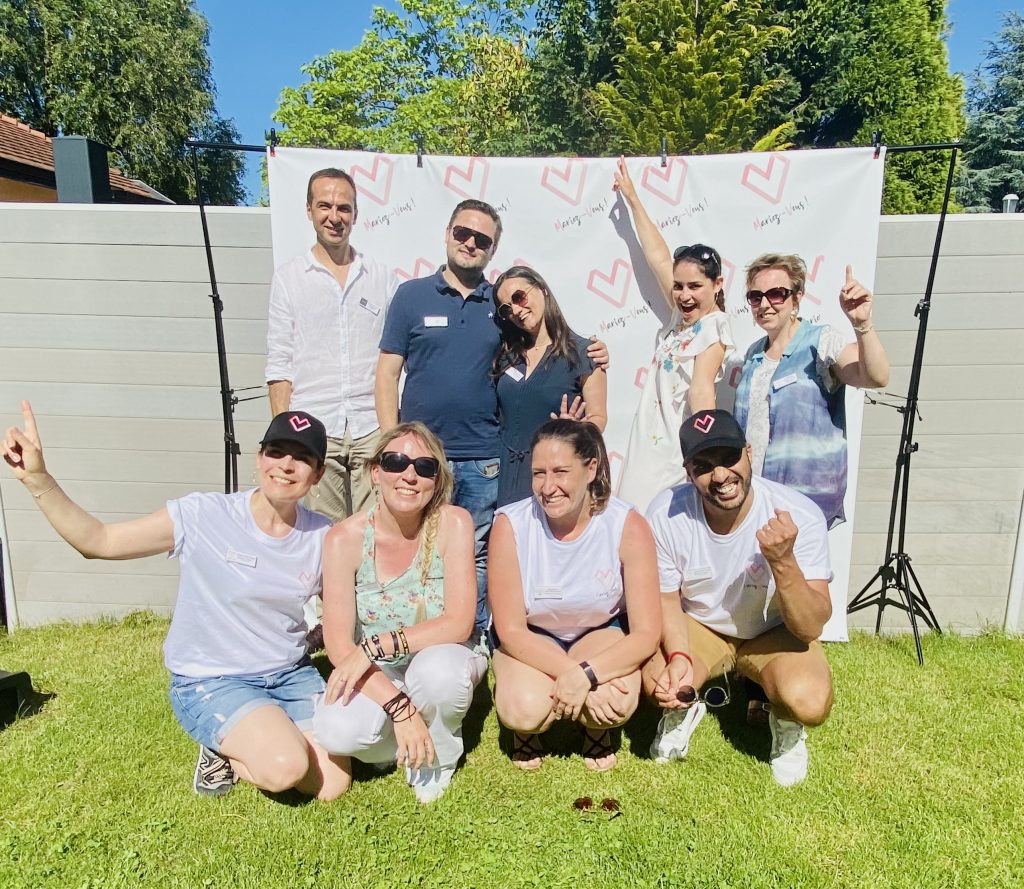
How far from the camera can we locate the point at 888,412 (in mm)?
3795

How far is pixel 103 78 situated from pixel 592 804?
25.0 metres

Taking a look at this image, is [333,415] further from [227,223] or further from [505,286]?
[227,223]

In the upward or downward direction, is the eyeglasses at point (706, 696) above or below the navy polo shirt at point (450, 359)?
below

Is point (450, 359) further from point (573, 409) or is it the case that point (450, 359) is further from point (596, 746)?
point (596, 746)

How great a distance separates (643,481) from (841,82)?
1644 cm

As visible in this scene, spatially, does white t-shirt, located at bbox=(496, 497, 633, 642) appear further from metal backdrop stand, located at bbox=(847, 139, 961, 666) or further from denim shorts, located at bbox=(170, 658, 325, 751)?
metal backdrop stand, located at bbox=(847, 139, 961, 666)

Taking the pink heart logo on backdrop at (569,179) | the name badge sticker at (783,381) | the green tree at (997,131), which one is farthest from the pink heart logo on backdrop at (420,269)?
the green tree at (997,131)

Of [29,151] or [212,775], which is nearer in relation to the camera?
[212,775]

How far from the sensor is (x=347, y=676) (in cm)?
230

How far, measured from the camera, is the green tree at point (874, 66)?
14953 millimetres

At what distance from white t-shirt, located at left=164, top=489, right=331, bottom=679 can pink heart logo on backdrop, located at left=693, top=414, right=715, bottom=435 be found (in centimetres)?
146

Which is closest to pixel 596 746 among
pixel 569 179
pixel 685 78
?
pixel 569 179

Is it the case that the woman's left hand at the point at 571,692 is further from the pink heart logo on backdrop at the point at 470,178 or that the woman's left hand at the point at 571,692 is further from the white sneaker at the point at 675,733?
the pink heart logo on backdrop at the point at 470,178

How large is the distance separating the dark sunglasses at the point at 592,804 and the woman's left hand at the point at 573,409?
1465 mm
